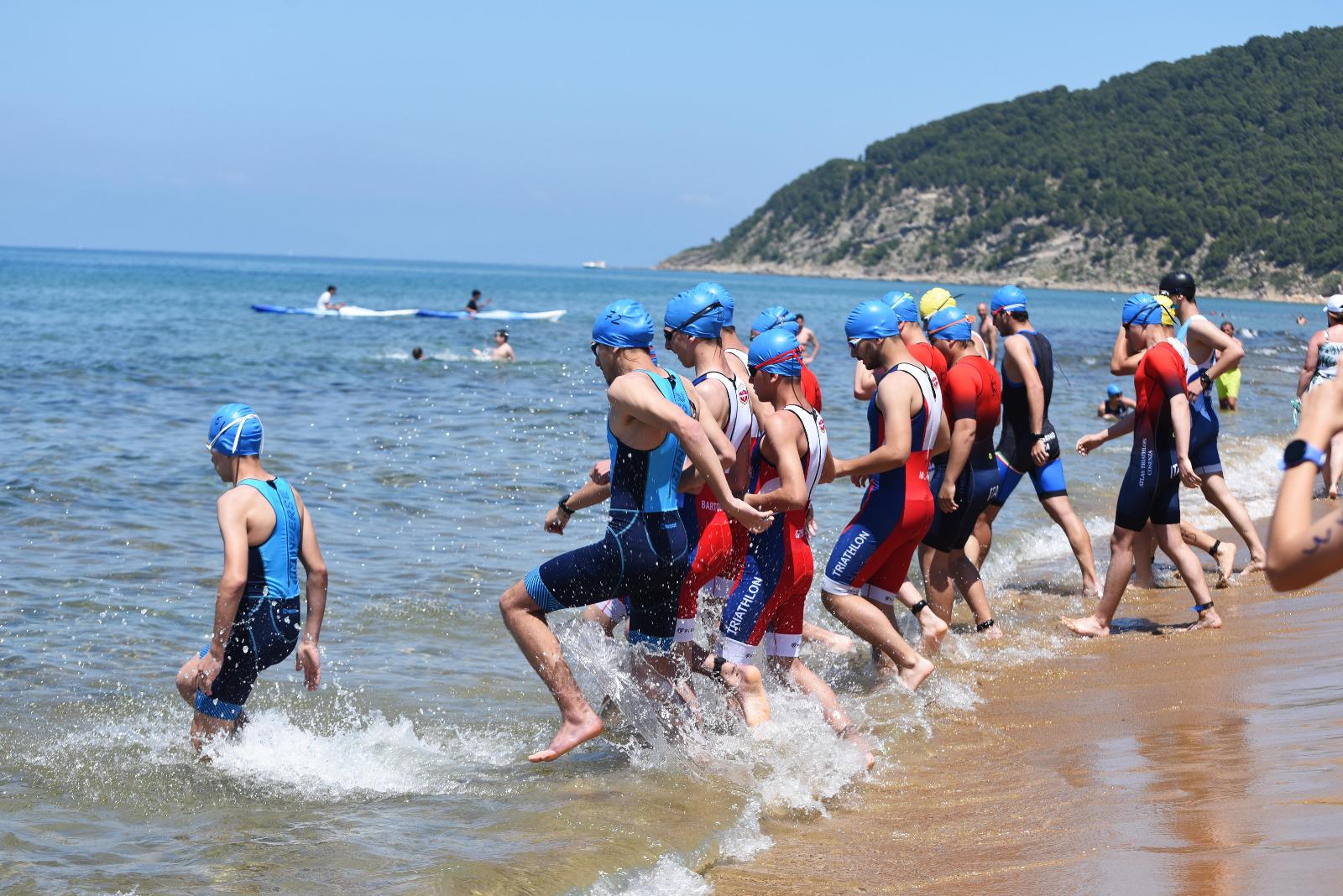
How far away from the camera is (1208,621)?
8.08 meters

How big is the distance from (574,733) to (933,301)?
3926mm

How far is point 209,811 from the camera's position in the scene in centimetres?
523

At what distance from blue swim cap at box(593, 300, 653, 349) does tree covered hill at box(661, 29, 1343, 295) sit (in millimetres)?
96070

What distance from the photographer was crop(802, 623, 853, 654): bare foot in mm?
7551

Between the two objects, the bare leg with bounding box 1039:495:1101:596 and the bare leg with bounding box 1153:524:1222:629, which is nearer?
the bare leg with bounding box 1153:524:1222:629

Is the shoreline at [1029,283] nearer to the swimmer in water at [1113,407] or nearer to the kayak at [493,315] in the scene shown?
the kayak at [493,315]

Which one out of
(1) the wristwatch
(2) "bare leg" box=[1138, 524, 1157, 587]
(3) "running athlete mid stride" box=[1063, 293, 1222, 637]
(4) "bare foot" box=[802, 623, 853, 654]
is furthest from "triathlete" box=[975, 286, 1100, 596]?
(1) the wristwatch

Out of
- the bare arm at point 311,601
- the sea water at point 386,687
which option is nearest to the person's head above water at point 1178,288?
the sea water at point 386,687

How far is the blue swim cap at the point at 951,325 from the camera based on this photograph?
766cm

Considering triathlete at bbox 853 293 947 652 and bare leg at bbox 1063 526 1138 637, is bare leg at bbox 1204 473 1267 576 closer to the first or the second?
bare leg at bbox 1063 526 1138 637

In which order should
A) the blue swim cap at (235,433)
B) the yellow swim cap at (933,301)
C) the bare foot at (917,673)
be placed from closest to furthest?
the blue swim cap at (235,433) < the bare foot at (917,673) < the yellow swim cap at (933,301)

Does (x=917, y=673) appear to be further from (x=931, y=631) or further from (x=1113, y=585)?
(x=1113, y=585)

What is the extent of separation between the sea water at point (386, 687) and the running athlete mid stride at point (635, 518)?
0.48 meters

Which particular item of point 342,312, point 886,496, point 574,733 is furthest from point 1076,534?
point 342,312
